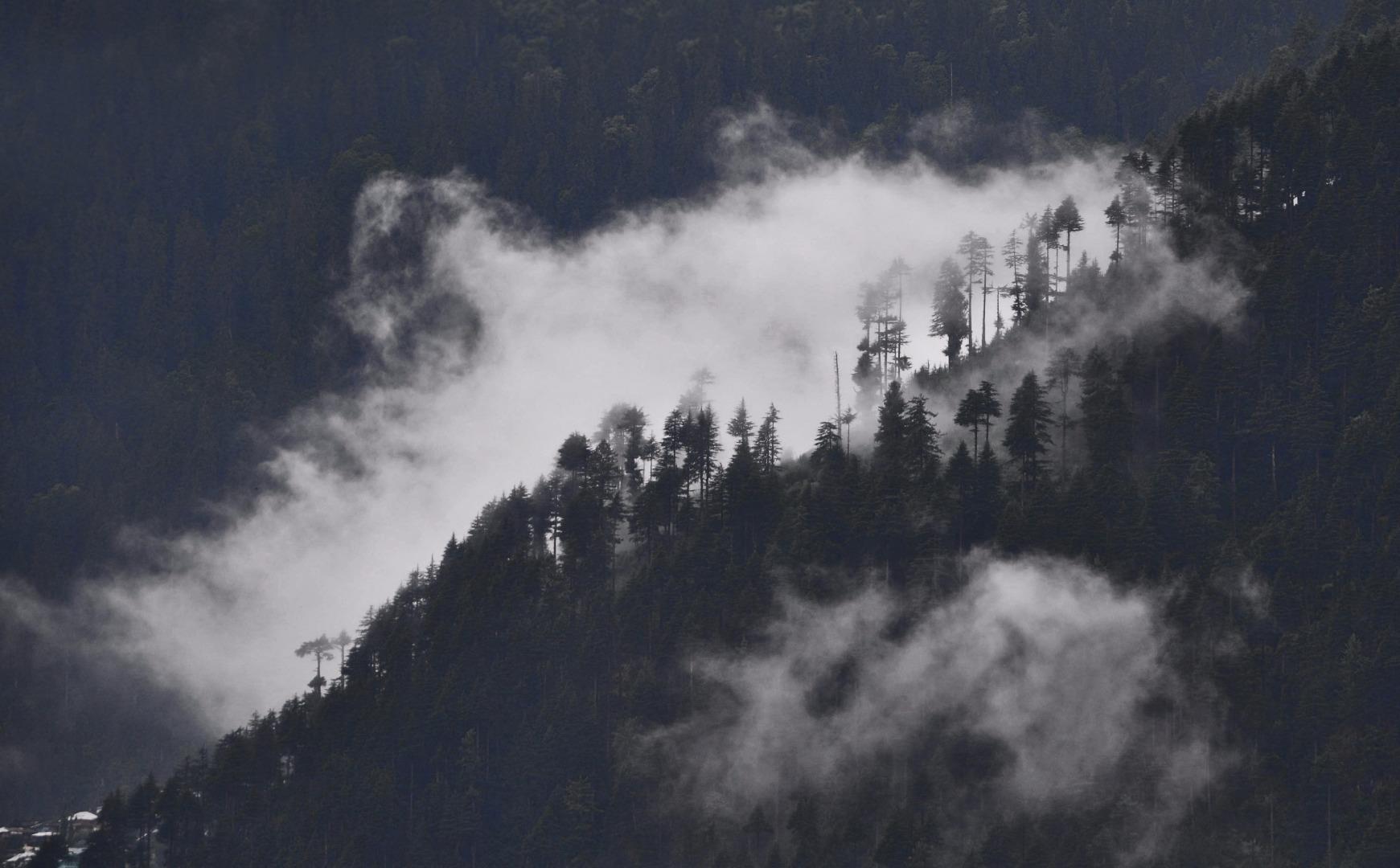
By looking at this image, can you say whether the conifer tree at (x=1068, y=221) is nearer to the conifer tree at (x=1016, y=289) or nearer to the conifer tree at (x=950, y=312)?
the conifer tree at (x=1016, y=289)

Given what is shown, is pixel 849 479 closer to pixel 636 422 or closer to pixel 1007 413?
pixel 1007 413

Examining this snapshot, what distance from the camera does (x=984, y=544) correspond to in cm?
15850

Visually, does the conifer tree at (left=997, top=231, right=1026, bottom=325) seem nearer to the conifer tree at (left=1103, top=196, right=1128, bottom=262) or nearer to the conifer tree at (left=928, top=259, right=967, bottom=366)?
the conifer tree at (left=928, top=259, right=967, bottom=366)

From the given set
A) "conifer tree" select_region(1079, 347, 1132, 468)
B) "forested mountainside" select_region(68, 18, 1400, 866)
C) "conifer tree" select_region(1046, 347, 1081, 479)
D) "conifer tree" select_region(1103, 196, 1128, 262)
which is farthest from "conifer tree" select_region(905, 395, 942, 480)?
"conifer tree" select_region(1103, 196, 1128, 262)

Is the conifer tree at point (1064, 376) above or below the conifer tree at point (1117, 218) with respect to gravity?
below

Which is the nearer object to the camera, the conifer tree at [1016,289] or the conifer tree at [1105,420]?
the conifer tree at [1105,420]

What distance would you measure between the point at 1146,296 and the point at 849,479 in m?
28.1

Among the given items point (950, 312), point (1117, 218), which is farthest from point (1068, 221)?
point (950, 312)

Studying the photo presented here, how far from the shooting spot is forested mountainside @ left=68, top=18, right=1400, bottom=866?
463ft

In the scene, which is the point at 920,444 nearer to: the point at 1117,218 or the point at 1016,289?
the point at 1016,289

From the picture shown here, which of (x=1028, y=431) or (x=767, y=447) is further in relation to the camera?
(x=767, y=447)

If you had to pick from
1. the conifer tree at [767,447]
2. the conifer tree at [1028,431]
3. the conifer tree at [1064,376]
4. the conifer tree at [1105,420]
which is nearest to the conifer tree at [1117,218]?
the conifer tree at [1064,376]

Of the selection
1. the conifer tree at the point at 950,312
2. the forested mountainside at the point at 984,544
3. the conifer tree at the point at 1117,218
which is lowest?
the forested mountainside at the point at 984,544

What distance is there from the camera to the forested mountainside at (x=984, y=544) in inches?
5551
